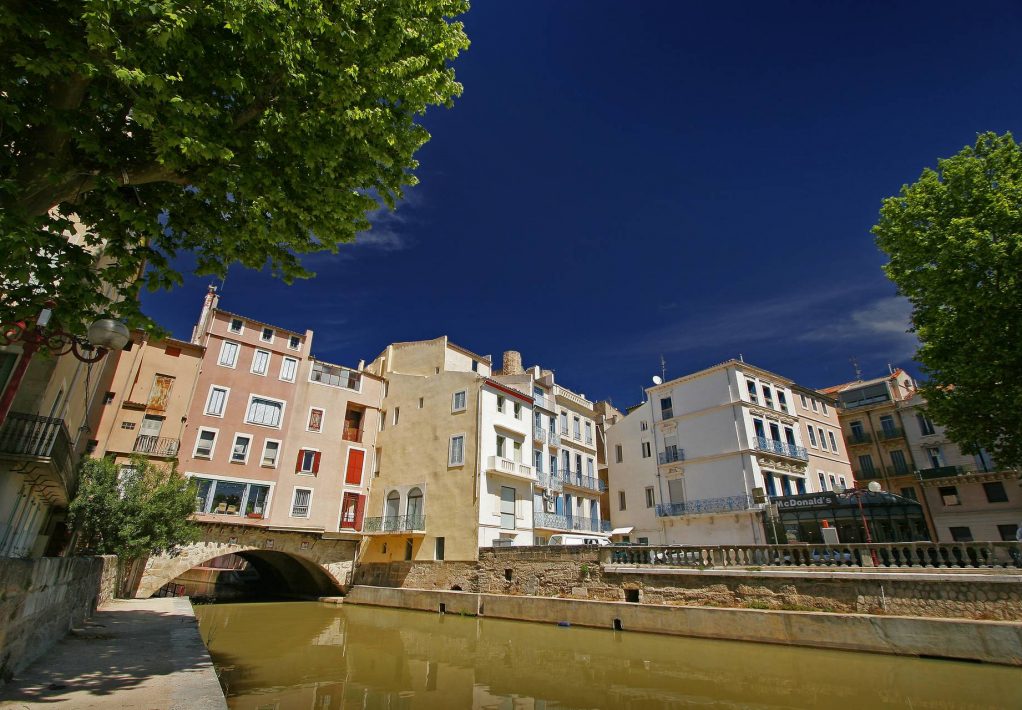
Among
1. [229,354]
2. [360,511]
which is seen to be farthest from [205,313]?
[360,511]

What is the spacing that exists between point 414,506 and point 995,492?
34.0m

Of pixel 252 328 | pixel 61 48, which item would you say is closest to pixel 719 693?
pixel 61 48

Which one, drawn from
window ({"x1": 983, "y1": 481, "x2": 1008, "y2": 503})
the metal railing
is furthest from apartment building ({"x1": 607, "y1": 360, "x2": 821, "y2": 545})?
the metal railing

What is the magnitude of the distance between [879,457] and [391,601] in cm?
3523

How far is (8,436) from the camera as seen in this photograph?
10406mm

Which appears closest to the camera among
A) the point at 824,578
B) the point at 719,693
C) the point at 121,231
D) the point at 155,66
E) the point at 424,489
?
the point at 155,66

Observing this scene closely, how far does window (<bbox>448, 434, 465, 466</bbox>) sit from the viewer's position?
28.3 metres

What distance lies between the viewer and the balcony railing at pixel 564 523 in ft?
98.9

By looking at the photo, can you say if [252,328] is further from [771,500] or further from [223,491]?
[771,500]

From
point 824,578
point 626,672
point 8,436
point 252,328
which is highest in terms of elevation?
point 252,328

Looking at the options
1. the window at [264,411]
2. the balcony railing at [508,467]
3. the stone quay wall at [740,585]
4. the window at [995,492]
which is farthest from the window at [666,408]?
the window at [264,411]

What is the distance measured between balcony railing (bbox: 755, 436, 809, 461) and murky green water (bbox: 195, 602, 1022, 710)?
61.6ft

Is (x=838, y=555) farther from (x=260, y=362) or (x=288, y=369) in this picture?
(x=260, y=362)

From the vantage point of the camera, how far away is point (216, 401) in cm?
2736
